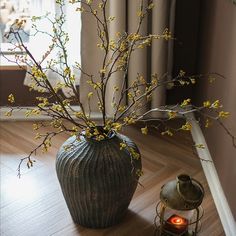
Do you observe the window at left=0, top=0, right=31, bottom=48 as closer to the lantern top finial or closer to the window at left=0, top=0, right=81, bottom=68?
the window at left=0, top=0, right=81, bottom=68

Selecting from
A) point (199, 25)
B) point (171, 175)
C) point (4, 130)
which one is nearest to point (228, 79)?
point (171, 175)

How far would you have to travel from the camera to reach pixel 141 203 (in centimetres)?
180

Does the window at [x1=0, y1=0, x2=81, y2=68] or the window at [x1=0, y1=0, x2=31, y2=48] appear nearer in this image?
the window at [x1=0, y1=0, x2=81, y2=68]

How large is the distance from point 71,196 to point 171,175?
60 cm

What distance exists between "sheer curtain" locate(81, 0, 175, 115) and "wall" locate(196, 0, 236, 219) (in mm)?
203

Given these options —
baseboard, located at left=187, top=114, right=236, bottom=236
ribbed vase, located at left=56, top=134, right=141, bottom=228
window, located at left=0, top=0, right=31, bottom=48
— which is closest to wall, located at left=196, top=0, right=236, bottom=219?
baseboard, located at left=187, top=114, right=236, bottom=236

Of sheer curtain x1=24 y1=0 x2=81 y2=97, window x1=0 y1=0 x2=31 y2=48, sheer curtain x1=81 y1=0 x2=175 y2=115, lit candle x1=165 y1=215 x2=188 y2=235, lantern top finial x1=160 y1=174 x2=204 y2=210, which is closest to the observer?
lantern top finial x1=160 y1=174 x2=204 y2=210

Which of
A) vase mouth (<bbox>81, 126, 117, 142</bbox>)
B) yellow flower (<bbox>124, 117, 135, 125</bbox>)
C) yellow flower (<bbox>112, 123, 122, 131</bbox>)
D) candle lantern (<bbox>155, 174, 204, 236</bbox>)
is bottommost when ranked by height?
candle lantern (<bbox>155, 174, 204, 236</bbox>)

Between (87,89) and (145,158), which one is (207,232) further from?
(87,89)

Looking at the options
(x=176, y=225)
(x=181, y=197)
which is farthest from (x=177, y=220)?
(x=181, y=197)

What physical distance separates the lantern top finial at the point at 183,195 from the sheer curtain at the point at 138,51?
2.94 feet

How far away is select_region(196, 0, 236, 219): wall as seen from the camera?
1627mm

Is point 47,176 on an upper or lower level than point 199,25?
lower

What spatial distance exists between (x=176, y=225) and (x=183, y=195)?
220 millimetres
